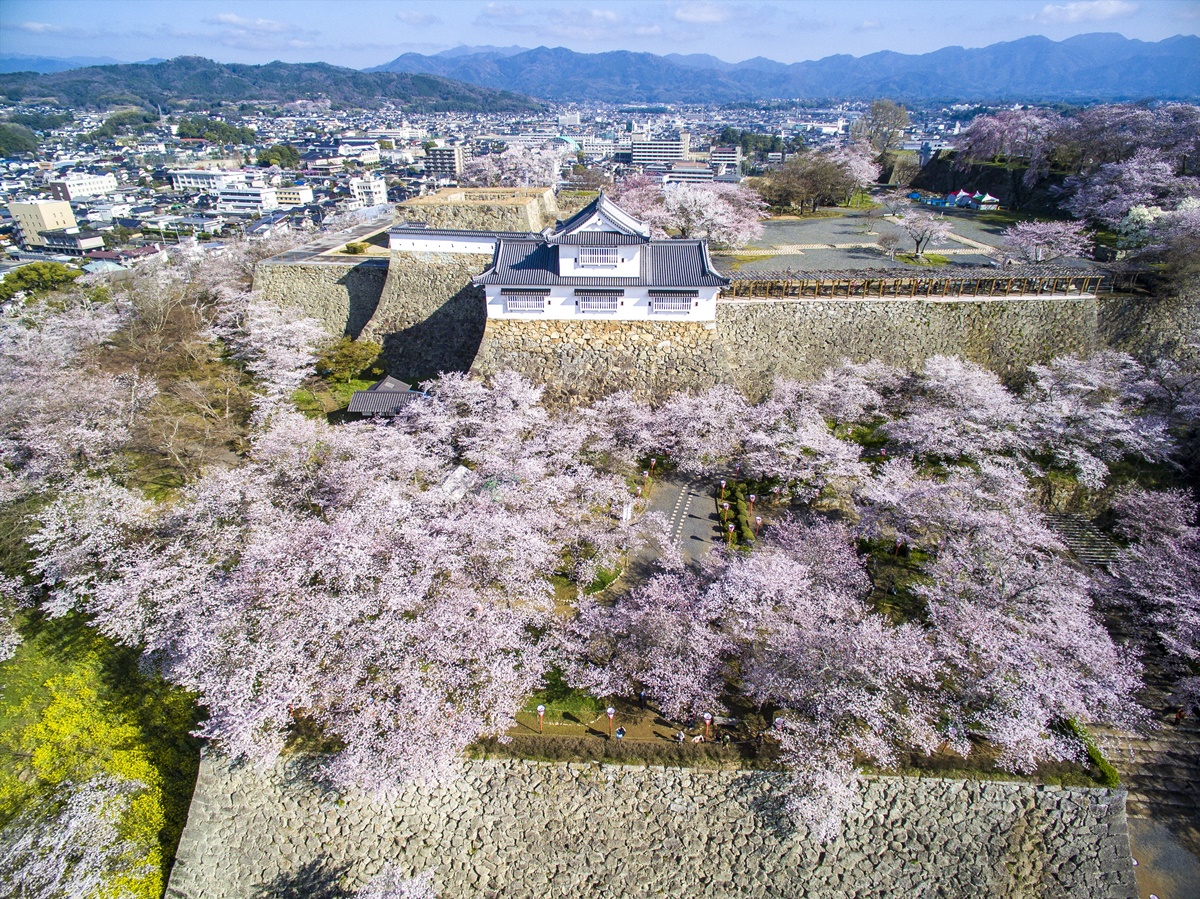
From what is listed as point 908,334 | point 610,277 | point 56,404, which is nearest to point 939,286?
point 908,334

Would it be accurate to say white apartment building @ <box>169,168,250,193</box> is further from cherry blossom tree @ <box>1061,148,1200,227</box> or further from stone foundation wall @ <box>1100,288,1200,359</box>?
stone foundation wall @ <box>1100,288,1200,359</box>

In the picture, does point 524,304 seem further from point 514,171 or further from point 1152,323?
point 514,171

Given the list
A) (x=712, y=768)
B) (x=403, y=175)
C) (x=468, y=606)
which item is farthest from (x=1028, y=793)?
(x=403, y=175)

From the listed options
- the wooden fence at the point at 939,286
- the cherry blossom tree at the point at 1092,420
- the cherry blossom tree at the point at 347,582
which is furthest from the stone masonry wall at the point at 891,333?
the cherry blossom tree at the point at 347,582

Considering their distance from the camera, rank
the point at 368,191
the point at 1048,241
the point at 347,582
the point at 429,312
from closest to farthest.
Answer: the point at 347,582 < the point at 429,312 < the point at 1048,241 < the point at 368,191

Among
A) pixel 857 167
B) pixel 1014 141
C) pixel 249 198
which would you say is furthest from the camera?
pixel 249 198

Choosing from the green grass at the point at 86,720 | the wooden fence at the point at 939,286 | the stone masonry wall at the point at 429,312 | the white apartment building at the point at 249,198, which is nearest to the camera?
the green grass at the point at 86,720

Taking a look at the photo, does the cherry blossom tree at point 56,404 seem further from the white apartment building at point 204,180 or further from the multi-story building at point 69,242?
the white apartment building at point 204,180
